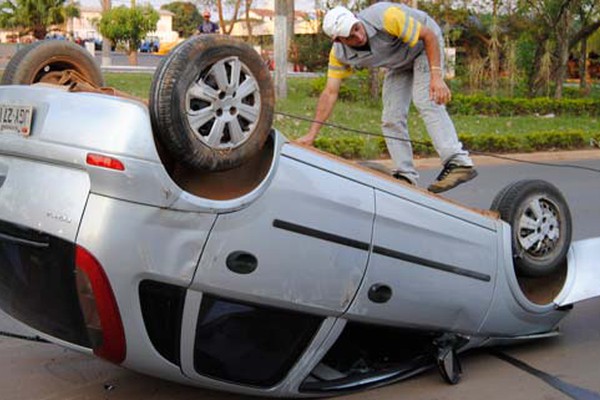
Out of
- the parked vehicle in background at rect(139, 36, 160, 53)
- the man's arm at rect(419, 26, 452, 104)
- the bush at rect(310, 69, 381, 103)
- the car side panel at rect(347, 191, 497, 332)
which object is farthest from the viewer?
the parked vehicle in background at rect(139, 36, 160, 53)

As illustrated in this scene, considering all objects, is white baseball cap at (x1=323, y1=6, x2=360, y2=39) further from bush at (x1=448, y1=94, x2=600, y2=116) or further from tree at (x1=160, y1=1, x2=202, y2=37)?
tree at (x1=160, y1=1, x2=202, y2=37)

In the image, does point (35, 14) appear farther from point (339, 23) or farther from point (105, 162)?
point (105, 162)

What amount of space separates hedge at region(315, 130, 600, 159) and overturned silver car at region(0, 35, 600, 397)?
Answer: 9429 millimetres

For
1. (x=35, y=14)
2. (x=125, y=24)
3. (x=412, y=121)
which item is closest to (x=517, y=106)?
(x=412, y=121)

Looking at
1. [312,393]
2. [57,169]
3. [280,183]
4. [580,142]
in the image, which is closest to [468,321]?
[312,393]

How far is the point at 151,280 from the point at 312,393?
3.44 feet

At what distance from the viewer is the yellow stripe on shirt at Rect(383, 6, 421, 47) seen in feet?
15.8

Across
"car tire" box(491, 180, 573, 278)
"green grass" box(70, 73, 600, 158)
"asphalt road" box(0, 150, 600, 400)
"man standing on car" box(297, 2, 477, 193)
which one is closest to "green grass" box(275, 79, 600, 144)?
"green grass" box(70, 73, 600, 158)

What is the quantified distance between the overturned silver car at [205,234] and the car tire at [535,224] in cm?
43

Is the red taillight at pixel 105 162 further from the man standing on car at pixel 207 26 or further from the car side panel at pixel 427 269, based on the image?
the man standing on car at pixel 207 26

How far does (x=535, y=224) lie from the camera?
438cm

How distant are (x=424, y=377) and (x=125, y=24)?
106ft

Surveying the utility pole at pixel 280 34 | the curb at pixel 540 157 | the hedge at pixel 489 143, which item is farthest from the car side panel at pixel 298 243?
the utility pole at pixel 280 34

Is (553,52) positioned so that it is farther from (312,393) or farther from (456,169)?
(312,393)
